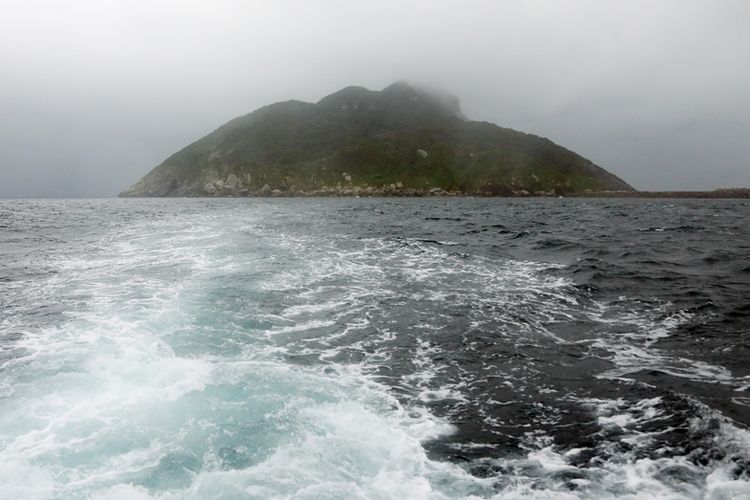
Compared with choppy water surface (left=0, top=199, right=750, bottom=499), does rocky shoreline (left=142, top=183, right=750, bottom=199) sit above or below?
above

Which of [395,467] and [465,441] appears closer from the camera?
[395,467]

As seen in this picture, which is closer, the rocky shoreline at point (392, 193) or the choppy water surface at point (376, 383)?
the choppy water surface at point (376, 383)

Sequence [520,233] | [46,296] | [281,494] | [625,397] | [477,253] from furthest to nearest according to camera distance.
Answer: [520,233]
[477,253]
[46,296]
[625,397]
[281,494]

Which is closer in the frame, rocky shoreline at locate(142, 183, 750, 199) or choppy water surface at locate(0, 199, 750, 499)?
choppy water surface at locate(0, 199, 750, 499)

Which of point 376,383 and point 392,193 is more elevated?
point 392,193

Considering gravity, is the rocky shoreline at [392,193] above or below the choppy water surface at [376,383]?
above

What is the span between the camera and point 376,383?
31.6 ft

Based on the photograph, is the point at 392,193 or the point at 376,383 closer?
the point at 376,383

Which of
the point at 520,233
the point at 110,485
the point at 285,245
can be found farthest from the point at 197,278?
the point at 520,233

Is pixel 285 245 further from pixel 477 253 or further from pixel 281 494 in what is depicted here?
pixel 281 494

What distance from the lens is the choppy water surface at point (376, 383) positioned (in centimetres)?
638

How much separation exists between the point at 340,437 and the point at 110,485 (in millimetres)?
3299

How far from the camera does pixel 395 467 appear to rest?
6.71m

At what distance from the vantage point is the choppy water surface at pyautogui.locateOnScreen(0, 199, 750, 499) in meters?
6.38
